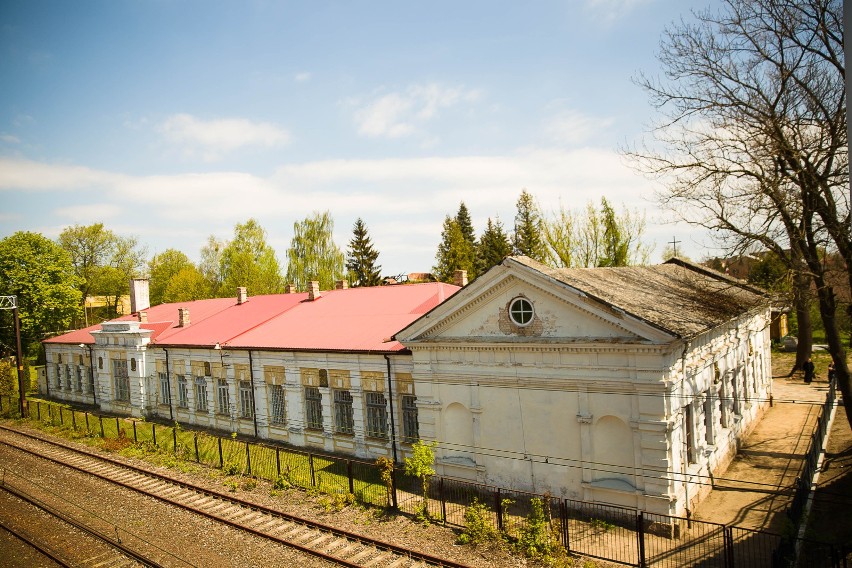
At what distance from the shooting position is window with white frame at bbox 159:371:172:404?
31.6 metres

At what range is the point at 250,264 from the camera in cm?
6016

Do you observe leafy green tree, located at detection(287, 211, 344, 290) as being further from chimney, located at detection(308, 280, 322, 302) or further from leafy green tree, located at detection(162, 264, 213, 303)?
chimney, located at detection(308, 280, 322, 302)

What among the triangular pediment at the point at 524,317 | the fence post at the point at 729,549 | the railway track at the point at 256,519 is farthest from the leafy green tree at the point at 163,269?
the fence post at the point at 729,549

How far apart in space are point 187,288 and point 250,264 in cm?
936

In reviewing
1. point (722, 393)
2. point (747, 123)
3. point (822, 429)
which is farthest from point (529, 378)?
point (822, 429)

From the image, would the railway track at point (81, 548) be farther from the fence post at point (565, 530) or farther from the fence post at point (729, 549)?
the fence post at point (729, 549)

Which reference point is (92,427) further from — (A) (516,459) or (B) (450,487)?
(A) (516,459)

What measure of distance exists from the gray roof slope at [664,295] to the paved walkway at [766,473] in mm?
3685

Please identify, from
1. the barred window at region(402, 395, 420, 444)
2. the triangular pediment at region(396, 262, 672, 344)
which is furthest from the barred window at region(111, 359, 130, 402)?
the triangular pediment at region(396, 262, 672, 344)

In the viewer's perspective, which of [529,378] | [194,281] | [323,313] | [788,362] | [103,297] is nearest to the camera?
[529,378]

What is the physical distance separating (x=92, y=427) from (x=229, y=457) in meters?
11.9

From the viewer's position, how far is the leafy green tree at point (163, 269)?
7038 cm

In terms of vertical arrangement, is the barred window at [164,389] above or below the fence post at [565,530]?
above

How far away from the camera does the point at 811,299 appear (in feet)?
60.2
